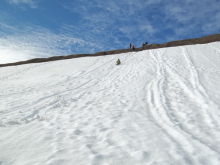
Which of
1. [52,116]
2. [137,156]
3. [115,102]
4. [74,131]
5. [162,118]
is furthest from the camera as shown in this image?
[115,102]

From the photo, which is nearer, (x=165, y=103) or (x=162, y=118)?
(x=162, y=118)

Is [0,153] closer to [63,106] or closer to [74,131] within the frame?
[74,131]

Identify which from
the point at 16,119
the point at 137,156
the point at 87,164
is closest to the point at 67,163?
the point at 87,164

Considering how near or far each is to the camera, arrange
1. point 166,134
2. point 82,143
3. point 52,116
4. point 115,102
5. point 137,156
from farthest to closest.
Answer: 1. point 115,102
2. point 52,116
3. point 166,134
4. point 82,143
5. point 137,156

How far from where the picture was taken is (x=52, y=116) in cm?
442

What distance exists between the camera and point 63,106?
17.8 feet

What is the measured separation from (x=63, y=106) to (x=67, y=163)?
335cm

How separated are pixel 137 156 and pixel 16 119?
3487 mm

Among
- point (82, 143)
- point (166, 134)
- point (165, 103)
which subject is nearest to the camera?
point (82, 143)

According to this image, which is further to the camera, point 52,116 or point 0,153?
point 52,116

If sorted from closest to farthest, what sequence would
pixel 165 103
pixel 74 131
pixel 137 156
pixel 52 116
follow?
pixel 137 156
pixel 74 131
pixel 52 116
pixel 165 103

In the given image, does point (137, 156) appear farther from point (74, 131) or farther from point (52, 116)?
point (52, 116)

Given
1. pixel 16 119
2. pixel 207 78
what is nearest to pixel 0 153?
pixel 16 119

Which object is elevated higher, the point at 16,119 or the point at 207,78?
the point at 207,78
